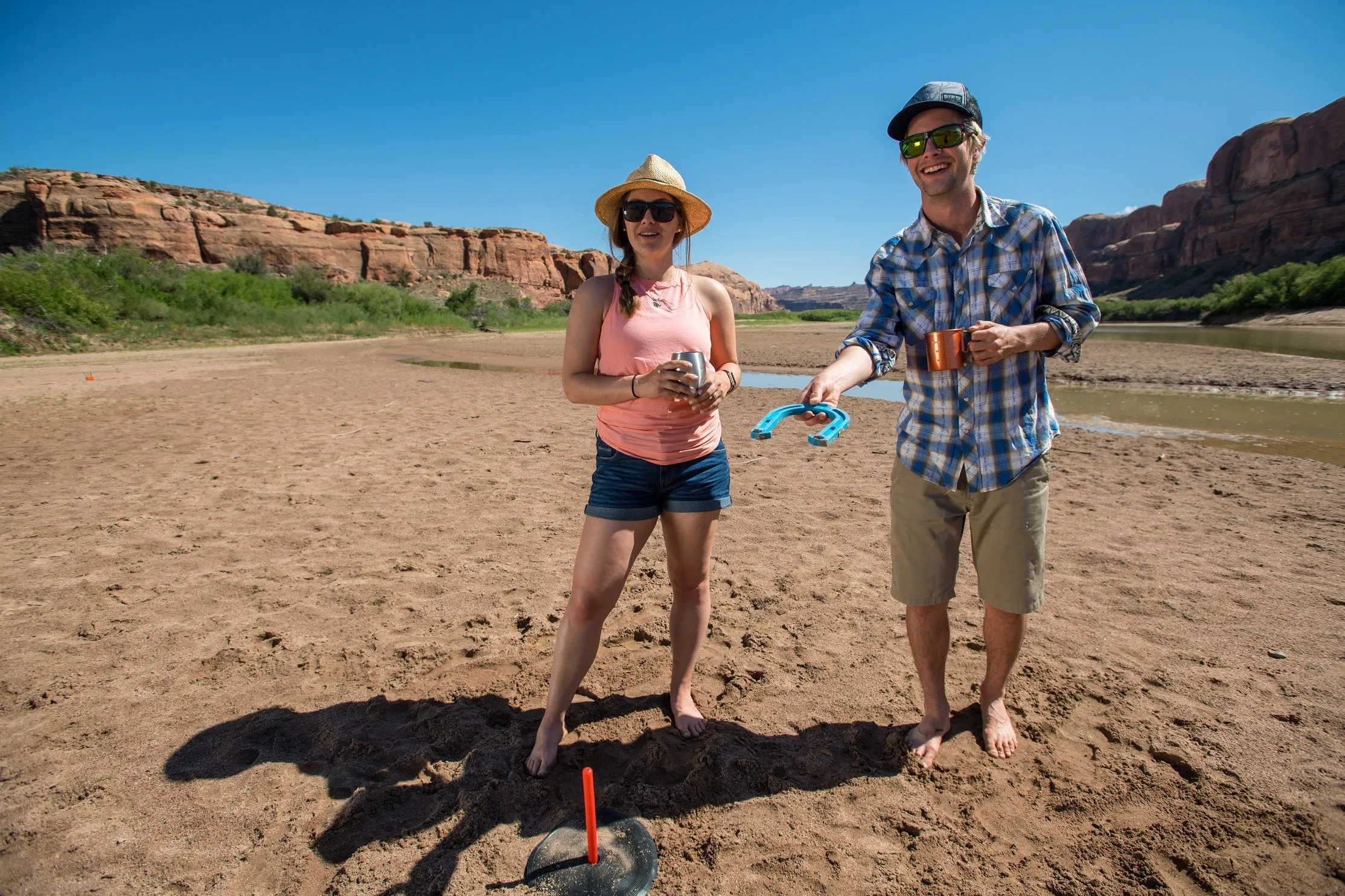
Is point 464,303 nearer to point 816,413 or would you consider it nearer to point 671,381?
point 671,381

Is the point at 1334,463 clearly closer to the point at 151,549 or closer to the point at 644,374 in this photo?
the point at 644,374

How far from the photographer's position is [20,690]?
285 centimetres

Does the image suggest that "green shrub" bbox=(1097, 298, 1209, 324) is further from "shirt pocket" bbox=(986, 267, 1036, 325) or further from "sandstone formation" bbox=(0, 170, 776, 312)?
"shirt pocket" bbox=(986, 267, 1036, 325)

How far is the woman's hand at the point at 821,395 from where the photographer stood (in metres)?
2.15

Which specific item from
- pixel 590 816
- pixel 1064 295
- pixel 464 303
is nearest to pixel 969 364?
pixel 1064 295

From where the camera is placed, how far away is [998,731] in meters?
2.55

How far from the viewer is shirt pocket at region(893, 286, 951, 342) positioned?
7.59 ft

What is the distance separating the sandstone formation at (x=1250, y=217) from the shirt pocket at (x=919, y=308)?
281 ft

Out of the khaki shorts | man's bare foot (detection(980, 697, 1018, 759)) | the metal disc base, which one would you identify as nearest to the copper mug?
the khaki shorts

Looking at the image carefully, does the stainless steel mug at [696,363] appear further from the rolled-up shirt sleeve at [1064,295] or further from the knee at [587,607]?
the rolled-up shirt sleeve at [1064,295]

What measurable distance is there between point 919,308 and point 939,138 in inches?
20.9

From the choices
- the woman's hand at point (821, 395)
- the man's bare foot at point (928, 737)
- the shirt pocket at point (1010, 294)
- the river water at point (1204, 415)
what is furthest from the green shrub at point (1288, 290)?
the woman's hand at point (821, 395)

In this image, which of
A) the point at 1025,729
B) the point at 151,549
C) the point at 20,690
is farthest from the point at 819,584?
the point at 151,549

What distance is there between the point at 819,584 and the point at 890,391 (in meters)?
10.4
